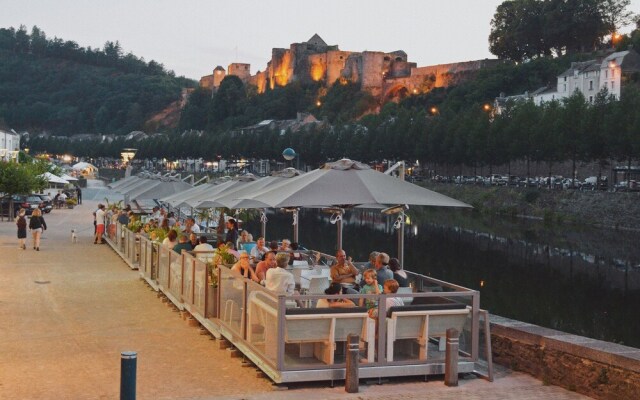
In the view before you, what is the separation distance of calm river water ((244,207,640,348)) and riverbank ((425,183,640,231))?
7.25 feet

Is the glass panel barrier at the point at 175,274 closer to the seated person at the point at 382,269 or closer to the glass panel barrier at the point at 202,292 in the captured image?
the glass panel barrier at the point at 202,292

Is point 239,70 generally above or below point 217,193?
above

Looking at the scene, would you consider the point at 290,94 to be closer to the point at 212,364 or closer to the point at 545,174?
the point at 545,174

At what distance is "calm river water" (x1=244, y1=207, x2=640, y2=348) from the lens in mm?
23766

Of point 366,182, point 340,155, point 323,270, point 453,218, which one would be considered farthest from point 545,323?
point 340,155

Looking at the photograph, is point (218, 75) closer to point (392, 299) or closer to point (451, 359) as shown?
point (392, 299)

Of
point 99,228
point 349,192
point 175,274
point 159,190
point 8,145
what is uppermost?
point 8,145

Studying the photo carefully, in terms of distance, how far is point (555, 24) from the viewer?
404 feet

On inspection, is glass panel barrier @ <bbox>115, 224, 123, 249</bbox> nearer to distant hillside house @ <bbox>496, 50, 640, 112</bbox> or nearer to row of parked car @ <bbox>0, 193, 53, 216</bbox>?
row of parked car @ <bbox>0, 193, 53, 216</bbox>

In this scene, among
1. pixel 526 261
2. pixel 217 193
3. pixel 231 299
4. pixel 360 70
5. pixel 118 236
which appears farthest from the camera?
pixel 360 70

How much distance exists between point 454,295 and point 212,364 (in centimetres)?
310

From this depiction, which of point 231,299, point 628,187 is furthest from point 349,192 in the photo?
point 628,187

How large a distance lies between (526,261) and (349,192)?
2540cm

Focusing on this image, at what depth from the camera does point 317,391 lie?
9102 mm
